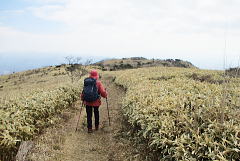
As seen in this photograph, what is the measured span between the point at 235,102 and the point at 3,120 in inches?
312

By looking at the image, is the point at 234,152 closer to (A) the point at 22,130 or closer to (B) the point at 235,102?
(B) the point at 235,102

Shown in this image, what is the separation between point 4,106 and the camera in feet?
34.8

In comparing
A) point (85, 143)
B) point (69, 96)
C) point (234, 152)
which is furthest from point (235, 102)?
point (69, 96)

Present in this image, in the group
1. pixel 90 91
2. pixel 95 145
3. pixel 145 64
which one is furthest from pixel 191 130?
pixel 145 64

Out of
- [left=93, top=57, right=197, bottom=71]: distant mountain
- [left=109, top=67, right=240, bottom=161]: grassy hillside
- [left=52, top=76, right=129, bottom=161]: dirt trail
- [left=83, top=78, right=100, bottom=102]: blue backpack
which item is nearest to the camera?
[left=109, top=67, right=240, bottom=161]: grassy hillside

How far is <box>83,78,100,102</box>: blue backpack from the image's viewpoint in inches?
443

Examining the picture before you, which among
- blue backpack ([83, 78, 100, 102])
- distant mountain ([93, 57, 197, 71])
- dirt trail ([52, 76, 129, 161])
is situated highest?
distant mountain ([93, 57, 197, 71])

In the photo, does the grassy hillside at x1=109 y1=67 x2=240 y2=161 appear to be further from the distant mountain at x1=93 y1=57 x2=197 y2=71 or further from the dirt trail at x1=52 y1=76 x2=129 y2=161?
the distant mountain at x1=93 y1=57 x2=197 y2=71

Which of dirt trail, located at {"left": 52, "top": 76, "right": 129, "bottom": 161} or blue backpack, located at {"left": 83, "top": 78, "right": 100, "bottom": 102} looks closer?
dirt trail, located at {"left": 52, "top": 76, "right": 129, "bottom": 161}

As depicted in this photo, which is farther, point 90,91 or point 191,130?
point 90,91

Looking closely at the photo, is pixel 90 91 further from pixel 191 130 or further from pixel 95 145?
pixel 191 130

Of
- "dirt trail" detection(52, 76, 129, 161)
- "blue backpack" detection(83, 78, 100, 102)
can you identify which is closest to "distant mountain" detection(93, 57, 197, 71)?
"dirt trail" detection(52, 76, 129, 161)

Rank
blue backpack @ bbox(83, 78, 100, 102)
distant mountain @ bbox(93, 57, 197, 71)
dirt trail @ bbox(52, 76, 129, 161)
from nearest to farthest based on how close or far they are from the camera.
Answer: dirt trail @ bbox(52, 76, 129, 161) → blue backpack @ bbox(83, 78, 100, 102) → distant mountain @ bbox(93, 57, 197, 71)

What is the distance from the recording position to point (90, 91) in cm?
1128
